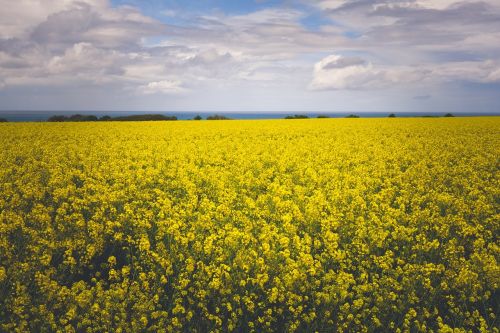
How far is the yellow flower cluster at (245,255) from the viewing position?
4.95m

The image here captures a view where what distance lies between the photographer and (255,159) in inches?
562

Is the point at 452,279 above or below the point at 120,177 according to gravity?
below

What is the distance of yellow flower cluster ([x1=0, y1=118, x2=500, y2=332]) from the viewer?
16.2 feet

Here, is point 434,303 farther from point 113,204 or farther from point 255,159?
point 255,159

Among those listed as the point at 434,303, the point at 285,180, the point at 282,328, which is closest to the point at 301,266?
the point at 282,328

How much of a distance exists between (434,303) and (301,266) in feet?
6.01

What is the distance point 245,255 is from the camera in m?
5.79

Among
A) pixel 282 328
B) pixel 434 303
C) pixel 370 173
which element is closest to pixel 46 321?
pixel 282 328

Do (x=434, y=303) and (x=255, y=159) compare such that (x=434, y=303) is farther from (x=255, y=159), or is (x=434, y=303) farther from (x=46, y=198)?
(x=255, y=159)

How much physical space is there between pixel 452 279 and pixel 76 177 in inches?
367

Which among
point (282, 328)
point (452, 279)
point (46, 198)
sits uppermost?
point (46, 198)

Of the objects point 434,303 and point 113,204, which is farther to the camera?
point 113,204

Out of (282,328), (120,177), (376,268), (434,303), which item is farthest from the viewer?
(120,177)

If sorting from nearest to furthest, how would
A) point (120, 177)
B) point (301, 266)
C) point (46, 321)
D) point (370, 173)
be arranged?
point (46, 321) < point (301, 266) < point (120, 177) < point (370, 173)
